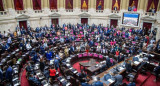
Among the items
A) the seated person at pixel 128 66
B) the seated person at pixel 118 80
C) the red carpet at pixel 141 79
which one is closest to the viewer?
the seated person at pixel 118 80

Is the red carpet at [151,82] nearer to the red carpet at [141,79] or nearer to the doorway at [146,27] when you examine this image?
the red carpet at [141,79]

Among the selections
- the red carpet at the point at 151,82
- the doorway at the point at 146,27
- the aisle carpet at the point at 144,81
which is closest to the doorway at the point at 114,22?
the doorway at the point at 146,27

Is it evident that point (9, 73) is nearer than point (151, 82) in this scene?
Yes

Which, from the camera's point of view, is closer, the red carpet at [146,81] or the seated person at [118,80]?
the seated person at [118,80]

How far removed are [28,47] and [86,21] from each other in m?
19.0

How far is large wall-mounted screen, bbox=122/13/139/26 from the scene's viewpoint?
25172 millimetres

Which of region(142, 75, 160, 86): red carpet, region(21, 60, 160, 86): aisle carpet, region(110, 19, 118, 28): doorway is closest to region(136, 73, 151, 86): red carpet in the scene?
region(21, 60, 160, 86): aisle carpet

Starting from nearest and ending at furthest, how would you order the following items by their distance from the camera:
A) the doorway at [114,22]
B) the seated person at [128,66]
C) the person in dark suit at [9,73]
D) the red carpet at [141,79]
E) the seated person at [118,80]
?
the seated person at [118,80] < the person in dark suit at [9,73] < the red carpet at [141,79] < the seated person at [128,66] < the doorway at [114,22]

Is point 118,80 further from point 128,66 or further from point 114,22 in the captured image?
point 114,22

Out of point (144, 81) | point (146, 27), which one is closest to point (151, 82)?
point (144, 81)

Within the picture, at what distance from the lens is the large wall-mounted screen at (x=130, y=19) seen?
82.6 ft

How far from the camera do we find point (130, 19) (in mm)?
25984

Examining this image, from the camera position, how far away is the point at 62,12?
98.3 ft

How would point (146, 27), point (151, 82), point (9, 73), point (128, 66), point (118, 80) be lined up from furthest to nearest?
point (146, 27)
point (128, 66)
point (151, 82)
point (9, 73)
point (118, 80)
